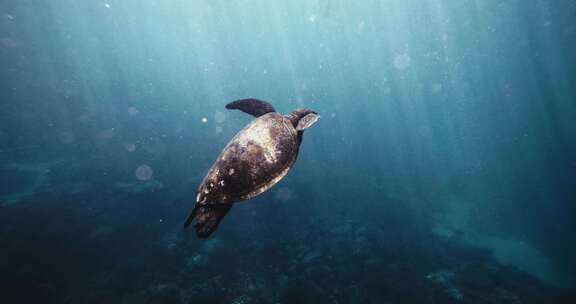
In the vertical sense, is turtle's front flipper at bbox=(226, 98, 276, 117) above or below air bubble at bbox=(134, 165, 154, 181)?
above

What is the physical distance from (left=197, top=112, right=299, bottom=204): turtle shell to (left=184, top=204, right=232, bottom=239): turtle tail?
107 mm

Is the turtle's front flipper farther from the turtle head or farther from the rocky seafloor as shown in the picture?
the rocky seafloor

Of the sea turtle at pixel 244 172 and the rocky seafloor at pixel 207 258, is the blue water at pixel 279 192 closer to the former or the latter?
the rocky seafloor at pixel 207 258

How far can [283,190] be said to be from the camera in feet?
58.2

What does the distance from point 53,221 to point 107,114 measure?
22.0 m

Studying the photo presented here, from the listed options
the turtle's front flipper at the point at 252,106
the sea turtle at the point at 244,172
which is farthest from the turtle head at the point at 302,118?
the turtle's front flipper at the point at 252,106

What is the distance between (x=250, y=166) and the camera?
278cm

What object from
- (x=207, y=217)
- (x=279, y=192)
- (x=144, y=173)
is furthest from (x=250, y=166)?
(x=144, y=173)

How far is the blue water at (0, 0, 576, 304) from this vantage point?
1000cm

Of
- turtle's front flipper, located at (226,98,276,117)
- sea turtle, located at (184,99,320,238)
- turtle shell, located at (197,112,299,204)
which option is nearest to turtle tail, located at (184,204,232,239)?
sea turtle, located at (184,99,320,238)

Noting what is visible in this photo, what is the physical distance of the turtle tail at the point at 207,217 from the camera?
239 centimetres

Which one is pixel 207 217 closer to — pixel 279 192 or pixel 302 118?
pixel 302 118

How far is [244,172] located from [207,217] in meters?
0.62

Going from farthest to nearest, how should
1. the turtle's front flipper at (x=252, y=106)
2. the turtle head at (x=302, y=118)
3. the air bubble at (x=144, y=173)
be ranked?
the air bubble at (x=144, y=173), the turtle's front flipper at (x=252, y=106), the turtle head at (x=302, y=118)
